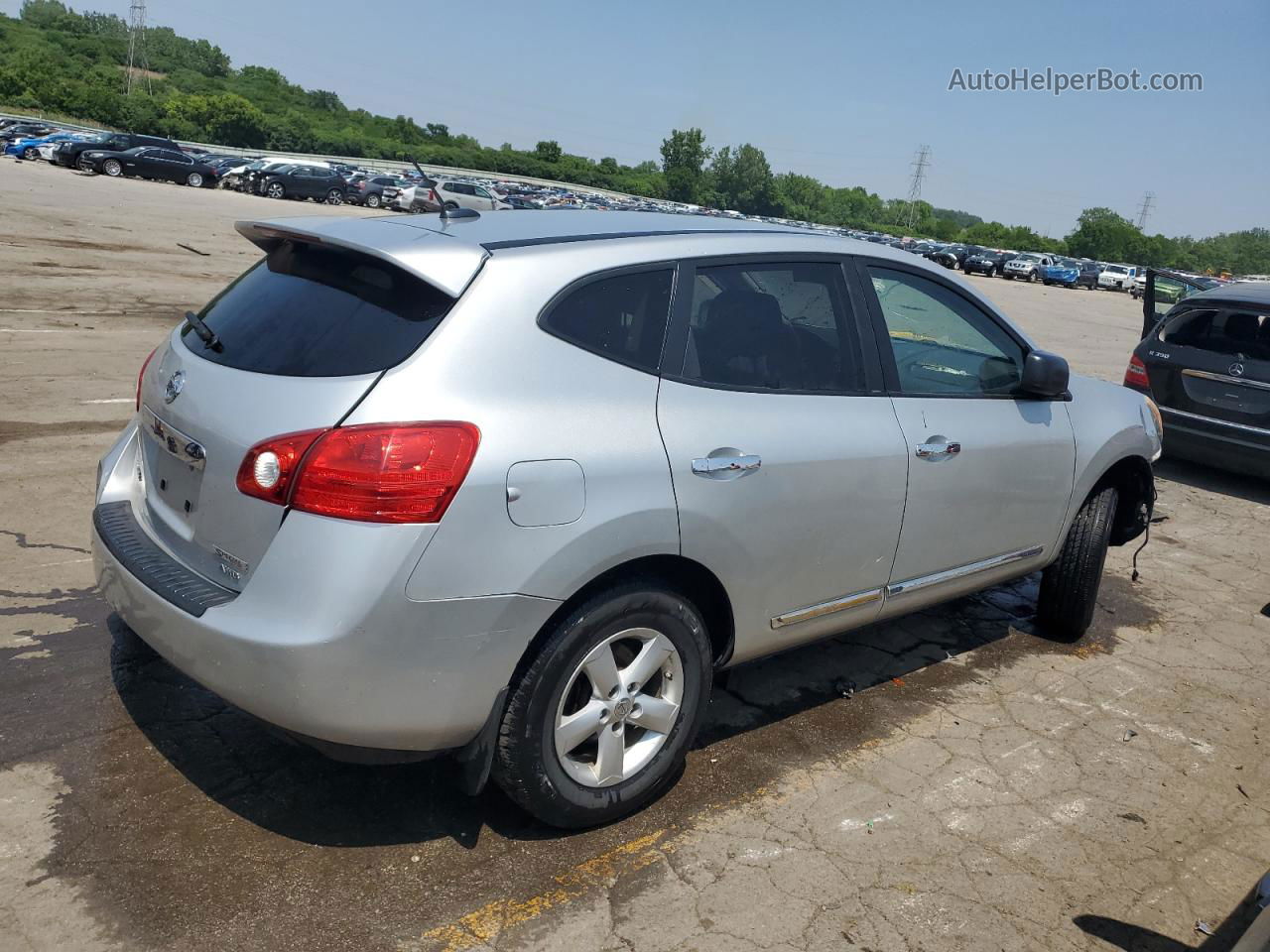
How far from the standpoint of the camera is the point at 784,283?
3760 mm

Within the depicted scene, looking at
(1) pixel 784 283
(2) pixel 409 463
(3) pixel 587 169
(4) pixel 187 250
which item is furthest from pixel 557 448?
(3) pixel 587 169

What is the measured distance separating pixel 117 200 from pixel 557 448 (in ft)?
103

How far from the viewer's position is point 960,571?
434 centimetres

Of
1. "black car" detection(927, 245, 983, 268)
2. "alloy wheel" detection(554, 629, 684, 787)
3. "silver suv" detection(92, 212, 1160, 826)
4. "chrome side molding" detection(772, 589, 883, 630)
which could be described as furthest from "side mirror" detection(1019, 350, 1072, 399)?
"black car" detection(927, 245, 983, 268)

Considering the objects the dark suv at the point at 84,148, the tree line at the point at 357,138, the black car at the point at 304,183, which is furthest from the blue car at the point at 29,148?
the tree line at the point at 357,138

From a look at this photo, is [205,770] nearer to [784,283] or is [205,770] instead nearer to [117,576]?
[117,576]

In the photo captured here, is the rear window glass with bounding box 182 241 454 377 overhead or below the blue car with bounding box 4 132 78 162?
overhead

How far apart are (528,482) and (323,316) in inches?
32.0

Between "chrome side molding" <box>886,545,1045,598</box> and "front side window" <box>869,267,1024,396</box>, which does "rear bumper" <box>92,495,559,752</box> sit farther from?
"front side window" <box>869,267,1024,396</box>

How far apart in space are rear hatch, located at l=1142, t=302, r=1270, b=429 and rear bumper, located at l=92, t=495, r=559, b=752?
7645 millimetres

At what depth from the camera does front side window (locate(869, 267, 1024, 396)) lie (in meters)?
4.08

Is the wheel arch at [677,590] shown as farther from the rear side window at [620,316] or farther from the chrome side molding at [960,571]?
the chrome side molding at [960,571]

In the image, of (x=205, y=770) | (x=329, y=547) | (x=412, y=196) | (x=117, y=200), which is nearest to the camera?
(x=329, y=547)

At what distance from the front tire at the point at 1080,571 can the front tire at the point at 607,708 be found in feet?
7.99
